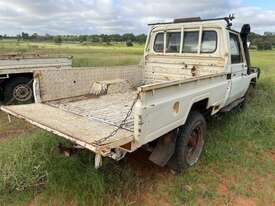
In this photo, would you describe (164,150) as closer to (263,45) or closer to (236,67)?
(236,67)

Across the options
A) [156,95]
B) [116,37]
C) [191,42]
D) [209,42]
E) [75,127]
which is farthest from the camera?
[116,37]

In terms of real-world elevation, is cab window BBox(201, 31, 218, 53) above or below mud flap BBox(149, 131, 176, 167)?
above

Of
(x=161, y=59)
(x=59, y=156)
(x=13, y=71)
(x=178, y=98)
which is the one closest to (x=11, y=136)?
(x=59, y=156)

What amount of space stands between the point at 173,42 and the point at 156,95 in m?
3.28

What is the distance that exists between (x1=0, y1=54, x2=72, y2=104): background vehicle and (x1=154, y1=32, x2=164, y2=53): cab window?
3434mm

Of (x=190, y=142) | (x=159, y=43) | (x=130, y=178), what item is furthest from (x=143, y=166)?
(x=159, y=43)

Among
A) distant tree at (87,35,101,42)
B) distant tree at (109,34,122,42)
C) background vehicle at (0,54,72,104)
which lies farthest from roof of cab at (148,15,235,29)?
distant tree at (87,35,101,42)

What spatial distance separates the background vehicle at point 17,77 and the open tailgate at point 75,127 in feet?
13.5

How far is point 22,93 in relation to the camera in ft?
26.9

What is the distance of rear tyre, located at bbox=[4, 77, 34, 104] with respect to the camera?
7.98 metres

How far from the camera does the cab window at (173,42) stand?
6023 millimetres

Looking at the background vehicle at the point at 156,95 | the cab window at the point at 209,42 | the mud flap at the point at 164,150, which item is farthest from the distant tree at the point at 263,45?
the mud flap at the point at 164,150

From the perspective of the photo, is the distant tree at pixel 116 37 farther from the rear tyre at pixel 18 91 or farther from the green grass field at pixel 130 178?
the green grass field at pixel 130 178

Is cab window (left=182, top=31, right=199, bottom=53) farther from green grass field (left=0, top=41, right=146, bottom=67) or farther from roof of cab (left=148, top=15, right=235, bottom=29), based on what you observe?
green grass field (left=0, top=41, right=146, bottom=67)
